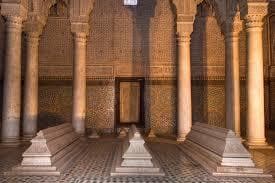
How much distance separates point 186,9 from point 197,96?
3863 mm

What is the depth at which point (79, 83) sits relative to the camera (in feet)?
36.1

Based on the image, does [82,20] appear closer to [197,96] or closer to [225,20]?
[225,20]

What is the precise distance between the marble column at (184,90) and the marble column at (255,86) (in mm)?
1879

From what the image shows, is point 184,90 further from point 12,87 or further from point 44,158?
point 44,158

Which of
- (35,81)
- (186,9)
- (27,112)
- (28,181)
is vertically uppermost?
(186,9)

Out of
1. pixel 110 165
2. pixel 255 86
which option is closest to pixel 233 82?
pixel 255 86

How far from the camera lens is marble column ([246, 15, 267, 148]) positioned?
901 cm

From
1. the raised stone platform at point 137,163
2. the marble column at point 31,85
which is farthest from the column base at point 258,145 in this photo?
the marble column at point 31,85

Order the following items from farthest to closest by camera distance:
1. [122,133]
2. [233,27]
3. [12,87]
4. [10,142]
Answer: [122,133] → [233,27] → [12,87] → [10,142]

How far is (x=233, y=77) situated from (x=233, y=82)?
15cm

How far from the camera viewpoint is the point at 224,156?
5887mm

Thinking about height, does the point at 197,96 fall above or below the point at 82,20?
below

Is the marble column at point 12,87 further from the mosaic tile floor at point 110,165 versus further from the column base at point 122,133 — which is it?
the column base at point 122,133

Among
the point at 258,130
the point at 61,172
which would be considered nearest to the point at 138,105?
the point at 258,130
